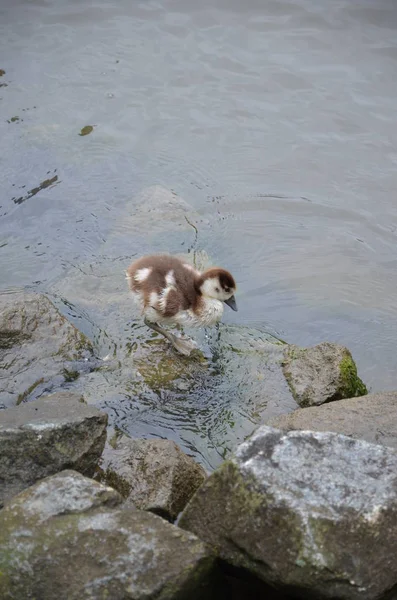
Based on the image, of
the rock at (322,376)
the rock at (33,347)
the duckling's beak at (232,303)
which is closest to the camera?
the rock at (322,376)

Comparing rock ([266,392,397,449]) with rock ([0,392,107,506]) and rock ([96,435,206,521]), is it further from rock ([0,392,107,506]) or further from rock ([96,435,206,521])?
rock ([0,392,107,506])

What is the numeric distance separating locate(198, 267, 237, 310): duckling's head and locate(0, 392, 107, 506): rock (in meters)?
1.97

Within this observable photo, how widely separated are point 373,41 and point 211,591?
9187 mm

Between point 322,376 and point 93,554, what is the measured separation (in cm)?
265

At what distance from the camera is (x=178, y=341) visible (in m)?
6.44

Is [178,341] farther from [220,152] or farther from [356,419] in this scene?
[220,152]

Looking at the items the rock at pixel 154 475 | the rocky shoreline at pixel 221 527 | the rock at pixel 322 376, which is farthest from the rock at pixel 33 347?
the rock at pixel 322 376

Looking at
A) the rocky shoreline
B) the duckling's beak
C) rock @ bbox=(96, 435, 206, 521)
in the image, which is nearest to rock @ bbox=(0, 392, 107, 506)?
the rocky shoreline

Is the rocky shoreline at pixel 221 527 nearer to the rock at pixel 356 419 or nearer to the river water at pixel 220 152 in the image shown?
the rock at pixel 356 419

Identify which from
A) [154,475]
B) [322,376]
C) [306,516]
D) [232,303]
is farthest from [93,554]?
[232,303]

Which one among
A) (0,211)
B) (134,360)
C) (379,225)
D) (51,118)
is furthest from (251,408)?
(51,118)

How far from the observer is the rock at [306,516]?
3457 mm

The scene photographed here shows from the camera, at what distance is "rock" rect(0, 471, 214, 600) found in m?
3.50

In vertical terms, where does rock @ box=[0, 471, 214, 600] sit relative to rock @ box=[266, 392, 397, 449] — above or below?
above
